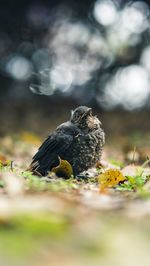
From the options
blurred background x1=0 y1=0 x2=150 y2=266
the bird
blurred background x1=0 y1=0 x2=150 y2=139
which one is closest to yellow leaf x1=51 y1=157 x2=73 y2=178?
the bird

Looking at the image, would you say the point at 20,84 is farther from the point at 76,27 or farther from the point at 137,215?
the point at 137,215

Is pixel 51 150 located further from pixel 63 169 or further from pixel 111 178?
pixel 111 178

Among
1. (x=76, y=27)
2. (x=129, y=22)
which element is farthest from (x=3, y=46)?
(x=129, y=22)

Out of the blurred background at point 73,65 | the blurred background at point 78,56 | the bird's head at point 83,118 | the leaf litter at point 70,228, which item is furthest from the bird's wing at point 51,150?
the blurred background at point 78,56

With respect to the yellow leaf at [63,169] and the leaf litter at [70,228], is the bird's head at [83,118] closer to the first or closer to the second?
the yellow leaf at [63,169]

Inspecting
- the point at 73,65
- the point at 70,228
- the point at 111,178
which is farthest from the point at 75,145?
the point at 73,65

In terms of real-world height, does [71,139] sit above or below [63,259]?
above

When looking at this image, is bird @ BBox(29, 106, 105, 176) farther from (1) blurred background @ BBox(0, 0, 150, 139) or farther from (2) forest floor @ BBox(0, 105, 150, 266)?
(1) blurred background @ BBox(0, 0, 150, 139)
